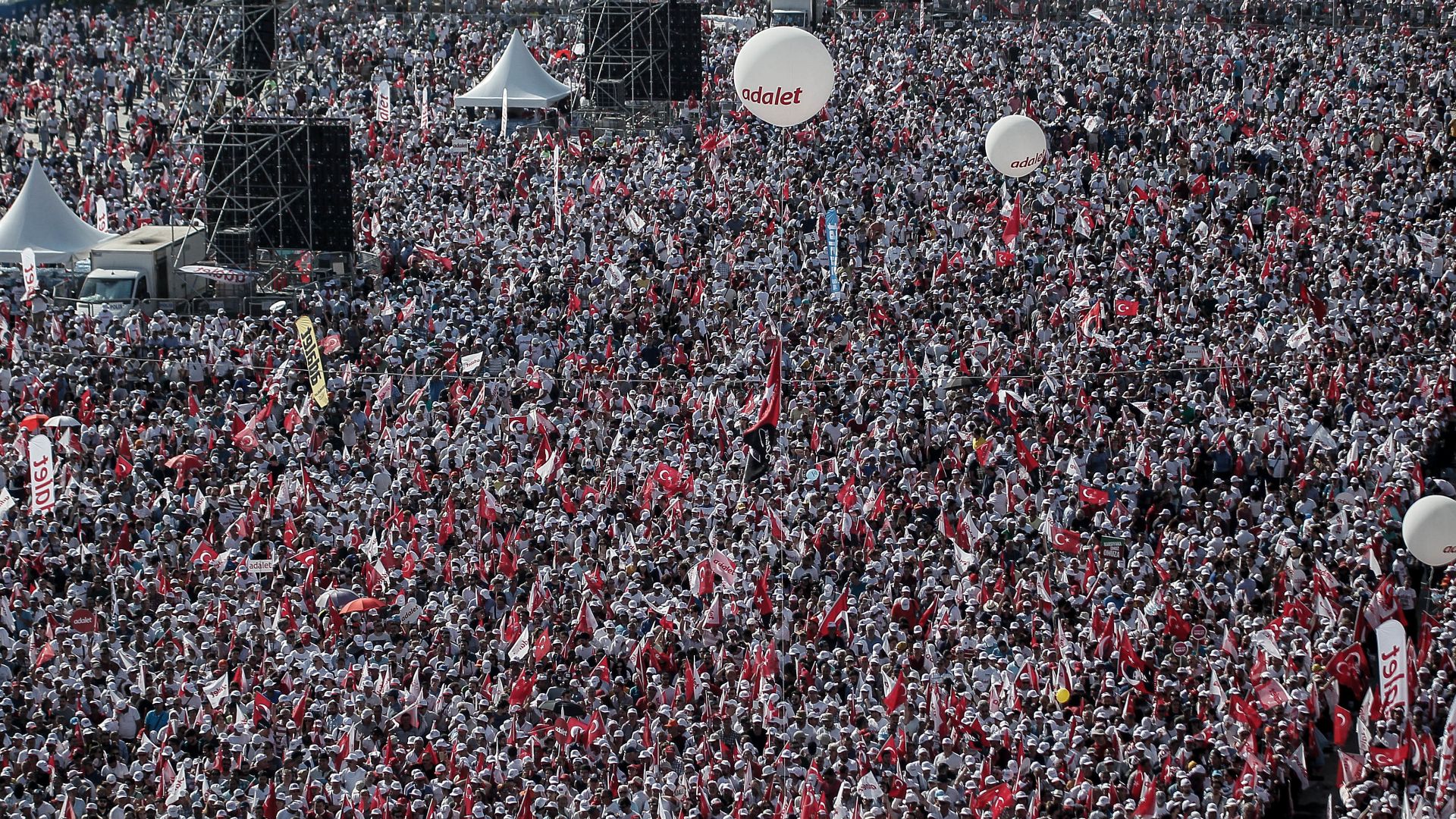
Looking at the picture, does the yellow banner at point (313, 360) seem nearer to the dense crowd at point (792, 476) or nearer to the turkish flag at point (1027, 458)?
the dense crowd at point (792, 476)

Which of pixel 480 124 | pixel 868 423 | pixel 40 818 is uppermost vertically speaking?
pixel 480 124

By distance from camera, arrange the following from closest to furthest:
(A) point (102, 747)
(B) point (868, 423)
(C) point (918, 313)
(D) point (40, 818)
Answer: (D) point (40, 818) → (A) point (102, 747) → (B) point (868, 423) → (C) point (918, 313)

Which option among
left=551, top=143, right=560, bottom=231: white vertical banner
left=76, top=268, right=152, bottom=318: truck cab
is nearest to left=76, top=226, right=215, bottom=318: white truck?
left=76, top=268, right=152, bottom=318: truck cab

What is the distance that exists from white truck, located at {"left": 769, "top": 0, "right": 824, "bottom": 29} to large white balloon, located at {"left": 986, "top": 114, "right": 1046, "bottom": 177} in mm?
14199

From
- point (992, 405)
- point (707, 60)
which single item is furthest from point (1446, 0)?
point (992, 405)

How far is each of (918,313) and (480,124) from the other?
1417 cm

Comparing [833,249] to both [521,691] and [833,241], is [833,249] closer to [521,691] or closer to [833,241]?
[833,241]

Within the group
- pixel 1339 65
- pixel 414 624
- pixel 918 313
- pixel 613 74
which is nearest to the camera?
pixel 414 624

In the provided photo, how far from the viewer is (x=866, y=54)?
4619 centimetres

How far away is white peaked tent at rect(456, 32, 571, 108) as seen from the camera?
44719 millimetres

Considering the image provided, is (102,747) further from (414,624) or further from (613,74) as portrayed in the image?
(613,74)

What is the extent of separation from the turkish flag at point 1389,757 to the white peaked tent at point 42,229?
23601mm

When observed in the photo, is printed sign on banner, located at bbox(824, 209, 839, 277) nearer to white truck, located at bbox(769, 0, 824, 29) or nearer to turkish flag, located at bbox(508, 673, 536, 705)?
turkish flag, located at bbox(508, 673, 536, 705)

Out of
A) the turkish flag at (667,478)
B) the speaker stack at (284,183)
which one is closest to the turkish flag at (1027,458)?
the turkish flag at (667,478)
